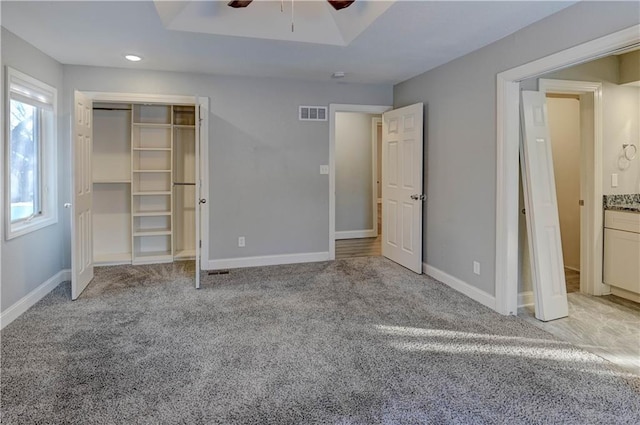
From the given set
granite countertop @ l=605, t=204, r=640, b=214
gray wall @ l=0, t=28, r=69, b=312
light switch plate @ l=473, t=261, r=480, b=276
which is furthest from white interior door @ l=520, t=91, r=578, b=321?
gray wall @ l=0, t=28, r=69, b=312

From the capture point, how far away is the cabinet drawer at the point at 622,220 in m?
3.62

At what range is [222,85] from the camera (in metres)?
4.77

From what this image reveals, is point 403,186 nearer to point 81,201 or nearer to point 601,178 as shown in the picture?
point 601,178

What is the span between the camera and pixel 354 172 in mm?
7289

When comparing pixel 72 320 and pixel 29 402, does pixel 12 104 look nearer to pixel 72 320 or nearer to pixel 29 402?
pixel 72 320

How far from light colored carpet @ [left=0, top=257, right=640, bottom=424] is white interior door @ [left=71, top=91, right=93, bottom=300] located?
28 centimetres

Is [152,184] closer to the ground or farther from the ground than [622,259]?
farther from the ground

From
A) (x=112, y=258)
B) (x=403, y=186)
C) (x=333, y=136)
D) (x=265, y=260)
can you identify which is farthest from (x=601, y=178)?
(x=112, y=258)

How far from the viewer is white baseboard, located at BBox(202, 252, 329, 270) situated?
16.0 feet

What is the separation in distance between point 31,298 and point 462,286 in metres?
4.13

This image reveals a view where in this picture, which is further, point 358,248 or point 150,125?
point 358,248

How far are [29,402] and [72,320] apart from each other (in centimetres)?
124

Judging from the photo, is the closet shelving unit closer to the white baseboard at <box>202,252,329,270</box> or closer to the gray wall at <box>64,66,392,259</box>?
the gray wall at <box>64,66,392,259</box>

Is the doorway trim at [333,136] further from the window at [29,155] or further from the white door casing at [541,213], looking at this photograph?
the window at [29,155]
